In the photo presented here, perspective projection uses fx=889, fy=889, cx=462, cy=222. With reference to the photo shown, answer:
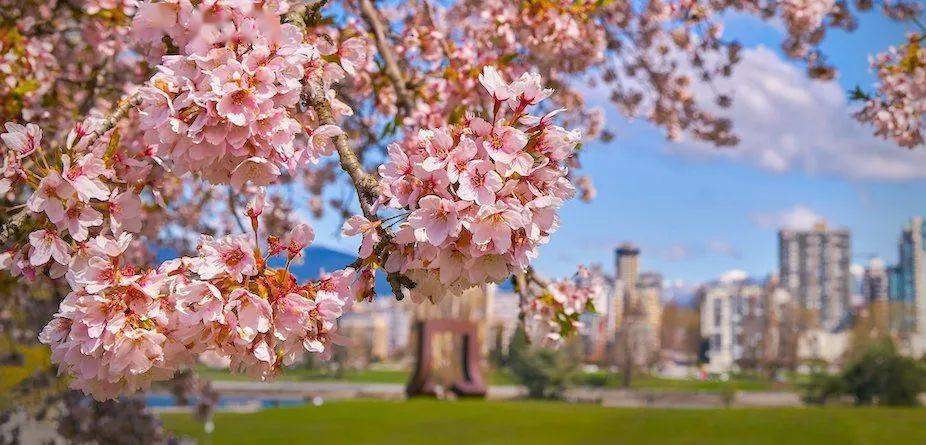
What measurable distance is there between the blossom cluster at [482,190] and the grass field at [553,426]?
1239cm

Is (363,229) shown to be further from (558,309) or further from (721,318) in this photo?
A: (721,318)

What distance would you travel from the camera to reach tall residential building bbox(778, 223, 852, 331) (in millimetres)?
97250

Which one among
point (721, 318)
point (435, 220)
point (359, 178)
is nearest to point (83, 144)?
point (359, 178)

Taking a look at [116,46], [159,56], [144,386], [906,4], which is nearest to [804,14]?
[906,4]

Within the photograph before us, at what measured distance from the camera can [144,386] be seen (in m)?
1.36

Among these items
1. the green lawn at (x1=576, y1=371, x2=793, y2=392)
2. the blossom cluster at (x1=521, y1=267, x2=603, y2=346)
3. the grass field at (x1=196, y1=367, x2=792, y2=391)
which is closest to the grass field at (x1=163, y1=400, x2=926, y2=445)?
the blossom cluster at (x1=521, y1=267, x2=603, y2=346)

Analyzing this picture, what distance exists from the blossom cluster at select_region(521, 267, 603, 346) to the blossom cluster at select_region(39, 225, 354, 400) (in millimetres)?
1237

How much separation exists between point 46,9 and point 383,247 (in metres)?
3.05

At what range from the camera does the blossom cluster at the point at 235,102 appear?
50.1 inches

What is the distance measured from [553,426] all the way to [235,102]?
46.6ft

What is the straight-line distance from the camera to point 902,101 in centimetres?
301

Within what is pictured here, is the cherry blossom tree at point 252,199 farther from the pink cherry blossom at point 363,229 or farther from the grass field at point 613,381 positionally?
the grass field at point 613,381

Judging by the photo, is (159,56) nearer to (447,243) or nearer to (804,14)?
(447,243)

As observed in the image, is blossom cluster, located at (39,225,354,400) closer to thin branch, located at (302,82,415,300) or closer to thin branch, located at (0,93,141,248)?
thin branch, located at (302,82,415,300)
